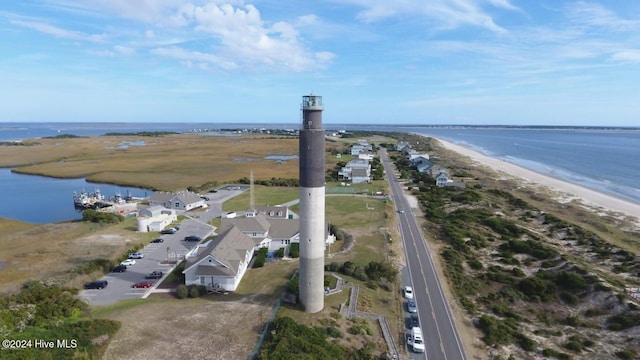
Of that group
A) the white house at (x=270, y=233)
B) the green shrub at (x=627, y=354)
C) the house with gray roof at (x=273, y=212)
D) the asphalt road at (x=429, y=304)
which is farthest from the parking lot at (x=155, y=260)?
the green shrub at (x=627, y=354)

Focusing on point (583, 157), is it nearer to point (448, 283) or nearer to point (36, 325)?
point (448, 283)

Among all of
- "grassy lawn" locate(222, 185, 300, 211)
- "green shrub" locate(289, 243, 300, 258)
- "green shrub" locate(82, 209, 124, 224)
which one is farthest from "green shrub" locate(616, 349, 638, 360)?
"green shrub" locate(82, 209, 124, 224)

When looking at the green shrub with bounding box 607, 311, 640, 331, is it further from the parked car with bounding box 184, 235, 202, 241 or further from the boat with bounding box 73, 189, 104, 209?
the boat with bounding box 73, 189, 104, 209

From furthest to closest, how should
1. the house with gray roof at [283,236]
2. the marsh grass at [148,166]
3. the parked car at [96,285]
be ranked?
1. the marsh grass at [148,166]
2. the house with gray roof at [283,236]
3. the parked car at [96,285]

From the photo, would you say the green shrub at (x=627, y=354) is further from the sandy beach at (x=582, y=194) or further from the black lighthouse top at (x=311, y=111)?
the sandy beach at (x=582, y=194)

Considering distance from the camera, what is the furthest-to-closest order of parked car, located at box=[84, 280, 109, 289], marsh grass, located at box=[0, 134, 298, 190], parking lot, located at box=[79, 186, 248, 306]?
marsh grass, located at box=[0, 134, 298, 190], parked car, located at box=[84, 280, 109, 289], parking lot, located at box=[79, 186, 248, 306]

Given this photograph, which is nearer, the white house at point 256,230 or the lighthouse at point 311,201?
the lighthouse at point 311,201
